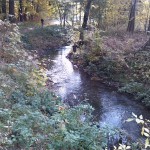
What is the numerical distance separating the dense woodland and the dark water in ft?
1.78

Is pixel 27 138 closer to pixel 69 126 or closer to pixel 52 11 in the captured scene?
pixel 69 126

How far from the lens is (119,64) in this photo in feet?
58.5

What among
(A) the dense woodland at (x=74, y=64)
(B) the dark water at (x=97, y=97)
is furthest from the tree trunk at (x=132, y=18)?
(B) the dark water at (x=97, y=97)

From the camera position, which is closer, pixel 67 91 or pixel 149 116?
pixel 149 116

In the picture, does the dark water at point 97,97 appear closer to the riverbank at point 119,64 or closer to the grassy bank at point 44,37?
the riverbank at point 119,64

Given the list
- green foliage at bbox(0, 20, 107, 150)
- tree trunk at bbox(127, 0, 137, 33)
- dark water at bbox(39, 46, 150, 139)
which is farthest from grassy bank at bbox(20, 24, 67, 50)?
green foliage at bbox(0, 20, 107, 150)

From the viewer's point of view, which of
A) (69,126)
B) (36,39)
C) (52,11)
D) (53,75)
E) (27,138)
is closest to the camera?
(27,138)

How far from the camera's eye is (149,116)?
12.2 metres

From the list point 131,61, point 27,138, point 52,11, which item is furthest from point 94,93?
point 52,11

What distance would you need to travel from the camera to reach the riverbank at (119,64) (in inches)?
613

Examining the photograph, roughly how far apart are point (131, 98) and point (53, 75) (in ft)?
16.8

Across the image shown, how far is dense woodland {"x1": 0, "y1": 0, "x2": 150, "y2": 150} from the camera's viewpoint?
21.5 ft

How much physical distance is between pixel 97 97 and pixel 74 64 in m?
6.88

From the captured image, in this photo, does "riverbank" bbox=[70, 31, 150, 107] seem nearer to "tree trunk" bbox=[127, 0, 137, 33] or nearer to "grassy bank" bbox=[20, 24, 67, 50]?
"tree trunk" bbox=[127, 0, 137, 33]
